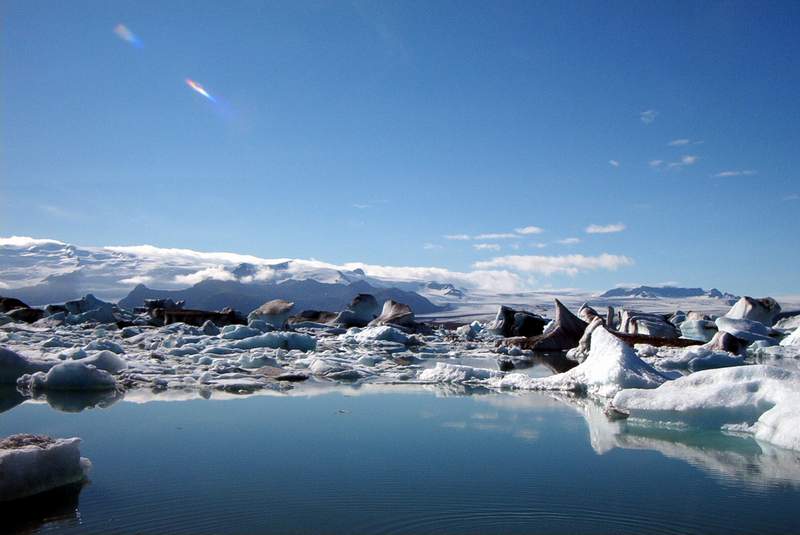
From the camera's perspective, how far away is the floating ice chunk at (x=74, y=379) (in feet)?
22.3

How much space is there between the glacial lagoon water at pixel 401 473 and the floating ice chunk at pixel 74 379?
0.69 metres

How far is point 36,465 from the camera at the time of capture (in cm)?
314

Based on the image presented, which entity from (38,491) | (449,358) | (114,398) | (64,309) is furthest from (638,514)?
(64,309)

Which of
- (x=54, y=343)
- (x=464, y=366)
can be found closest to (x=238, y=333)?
(x=54, y=343)

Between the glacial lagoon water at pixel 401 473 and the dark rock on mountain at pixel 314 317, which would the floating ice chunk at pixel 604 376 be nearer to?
the glacial lagoon water at pixel 401 473

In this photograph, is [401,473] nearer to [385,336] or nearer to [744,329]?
[385,336]

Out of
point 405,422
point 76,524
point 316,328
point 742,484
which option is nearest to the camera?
point 76,524

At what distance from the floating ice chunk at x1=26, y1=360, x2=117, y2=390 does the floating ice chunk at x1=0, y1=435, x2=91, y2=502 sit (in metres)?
3.69

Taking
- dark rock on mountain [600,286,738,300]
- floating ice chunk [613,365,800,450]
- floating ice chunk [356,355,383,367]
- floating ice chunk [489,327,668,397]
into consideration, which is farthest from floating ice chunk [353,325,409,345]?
dark rock on mountain [600,286,738,300]

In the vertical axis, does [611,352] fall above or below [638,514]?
above

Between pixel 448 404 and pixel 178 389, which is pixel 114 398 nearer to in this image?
pixel 178 389

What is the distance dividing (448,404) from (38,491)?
419 cm

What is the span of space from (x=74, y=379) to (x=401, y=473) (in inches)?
191

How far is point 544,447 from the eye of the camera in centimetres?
451
